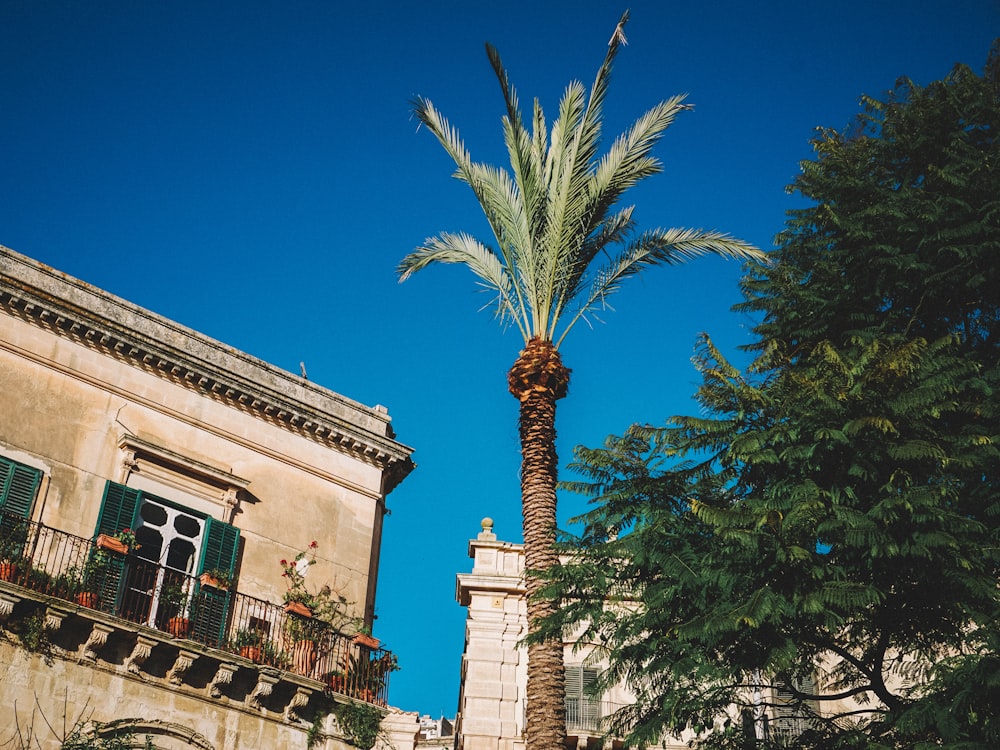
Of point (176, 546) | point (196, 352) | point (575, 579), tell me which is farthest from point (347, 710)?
point (196, 352)

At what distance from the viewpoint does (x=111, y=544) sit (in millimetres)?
16438

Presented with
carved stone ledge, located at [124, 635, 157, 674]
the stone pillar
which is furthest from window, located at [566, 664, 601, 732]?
carved stone ledge, located at [124, 635, 157, 674]

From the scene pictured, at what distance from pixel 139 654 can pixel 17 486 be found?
3.10 meters

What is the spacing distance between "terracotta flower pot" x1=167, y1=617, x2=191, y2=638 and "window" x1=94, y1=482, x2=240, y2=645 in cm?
14

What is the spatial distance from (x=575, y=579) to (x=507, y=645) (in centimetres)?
1052

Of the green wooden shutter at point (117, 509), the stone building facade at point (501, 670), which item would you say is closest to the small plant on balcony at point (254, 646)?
the green wooden shutter at point (117, 509)

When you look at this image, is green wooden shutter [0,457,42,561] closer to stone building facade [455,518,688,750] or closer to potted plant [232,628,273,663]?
potted plant [232,628,273,663]

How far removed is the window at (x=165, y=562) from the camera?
1678 centimetres

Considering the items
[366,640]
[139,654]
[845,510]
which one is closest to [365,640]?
[366,640]

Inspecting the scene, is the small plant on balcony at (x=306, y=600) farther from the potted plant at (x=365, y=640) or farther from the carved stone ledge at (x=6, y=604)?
the carved stone ledge at (x=6, y=604)

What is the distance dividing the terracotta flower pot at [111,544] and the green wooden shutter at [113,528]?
0.13 m

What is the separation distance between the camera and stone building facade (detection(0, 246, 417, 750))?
52.0ft

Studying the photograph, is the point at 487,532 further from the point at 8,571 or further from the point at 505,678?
the point at 8,571

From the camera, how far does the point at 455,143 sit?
19.3 meters
